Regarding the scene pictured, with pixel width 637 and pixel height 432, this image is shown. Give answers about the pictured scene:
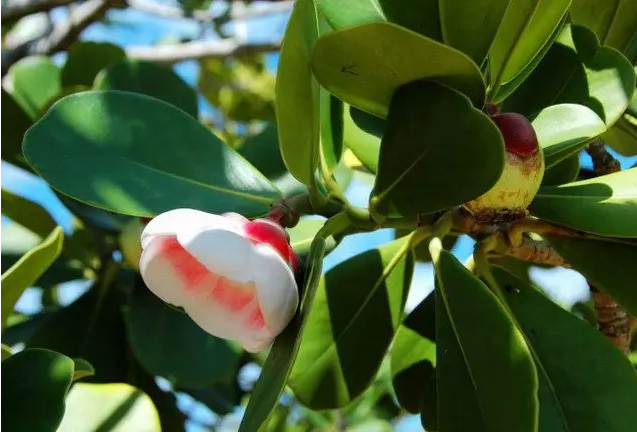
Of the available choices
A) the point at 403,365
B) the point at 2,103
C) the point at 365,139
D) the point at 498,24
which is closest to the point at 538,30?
the point at 498,24

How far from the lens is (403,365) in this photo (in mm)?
1078

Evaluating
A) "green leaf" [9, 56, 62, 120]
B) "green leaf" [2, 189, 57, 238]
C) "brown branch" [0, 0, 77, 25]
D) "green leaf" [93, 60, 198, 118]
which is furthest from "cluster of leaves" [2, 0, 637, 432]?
"brown branch" [0, 0, 77, 25]

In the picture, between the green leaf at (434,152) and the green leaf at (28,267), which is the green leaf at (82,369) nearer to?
the green leaf at (28,267)

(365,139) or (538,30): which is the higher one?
(538,30)

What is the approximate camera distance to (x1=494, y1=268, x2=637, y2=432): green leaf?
2.60ft

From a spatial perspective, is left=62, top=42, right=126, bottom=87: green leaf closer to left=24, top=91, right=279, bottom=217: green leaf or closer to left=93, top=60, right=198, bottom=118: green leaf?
left=93, top=60, right=198, bottom=118: green leaf

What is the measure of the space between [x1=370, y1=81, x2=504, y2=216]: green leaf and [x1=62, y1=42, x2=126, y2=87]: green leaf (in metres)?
0.84

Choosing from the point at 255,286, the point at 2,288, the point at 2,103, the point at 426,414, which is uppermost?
the point at 255,286

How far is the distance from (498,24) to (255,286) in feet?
1.04

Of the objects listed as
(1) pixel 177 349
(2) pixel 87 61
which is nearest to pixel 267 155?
(1) pixel 177 349

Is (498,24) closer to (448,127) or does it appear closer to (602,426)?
(448,127)

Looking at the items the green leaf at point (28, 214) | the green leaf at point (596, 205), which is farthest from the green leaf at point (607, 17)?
the green leaf at point (28, 214)

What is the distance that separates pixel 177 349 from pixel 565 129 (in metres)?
0.71

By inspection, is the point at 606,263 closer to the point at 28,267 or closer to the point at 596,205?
the point at 596,205
